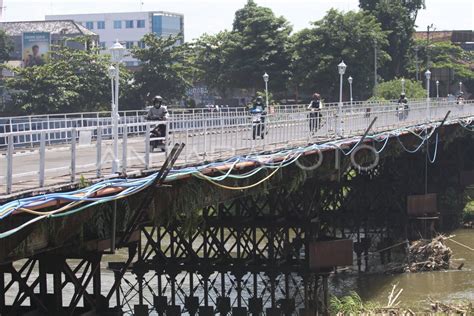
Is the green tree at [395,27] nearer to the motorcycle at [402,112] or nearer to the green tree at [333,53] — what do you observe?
the green tree at [333,53]

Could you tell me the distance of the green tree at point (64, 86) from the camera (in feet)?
215

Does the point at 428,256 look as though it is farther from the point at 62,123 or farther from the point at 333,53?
the point at 333,53

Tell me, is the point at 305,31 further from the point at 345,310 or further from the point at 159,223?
the point at 159,223

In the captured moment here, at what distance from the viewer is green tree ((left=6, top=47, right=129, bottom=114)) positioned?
6556cm

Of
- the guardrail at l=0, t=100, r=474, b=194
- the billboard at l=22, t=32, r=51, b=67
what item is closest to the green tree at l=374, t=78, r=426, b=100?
the guardrail at l=0, t=100, r=474, b=194

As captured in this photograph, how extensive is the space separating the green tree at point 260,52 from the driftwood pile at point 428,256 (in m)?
41.1

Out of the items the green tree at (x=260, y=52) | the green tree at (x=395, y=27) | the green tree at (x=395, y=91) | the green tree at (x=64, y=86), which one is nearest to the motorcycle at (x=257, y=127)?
the green tree at (x=64, y=86)

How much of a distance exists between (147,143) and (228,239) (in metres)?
15.4

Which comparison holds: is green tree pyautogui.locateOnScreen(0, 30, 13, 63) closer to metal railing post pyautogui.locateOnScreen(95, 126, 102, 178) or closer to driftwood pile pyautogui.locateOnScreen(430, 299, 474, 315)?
driftwood pile pyautogui.locateOnScreen(430, 299, 474, 315)

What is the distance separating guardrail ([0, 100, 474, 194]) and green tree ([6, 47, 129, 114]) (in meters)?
32.4

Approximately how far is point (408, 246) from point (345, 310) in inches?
462

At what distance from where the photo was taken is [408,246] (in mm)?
38062

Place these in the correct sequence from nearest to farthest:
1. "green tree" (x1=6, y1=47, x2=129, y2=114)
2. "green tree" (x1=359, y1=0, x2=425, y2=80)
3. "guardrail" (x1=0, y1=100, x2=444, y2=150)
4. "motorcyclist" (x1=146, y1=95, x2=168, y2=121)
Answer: "motorcyclist" (x1=146, y1=95, x2=168, y2=121) → "guardrail" (x1=0, y1=100, x2=444, y2=150) → "green tree" (x1=6, y1=47, x2=129, y2=114) → "green tree" (x1=359, y1=0, x2=425, y2=80)

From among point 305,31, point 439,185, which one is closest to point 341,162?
point 439,185
